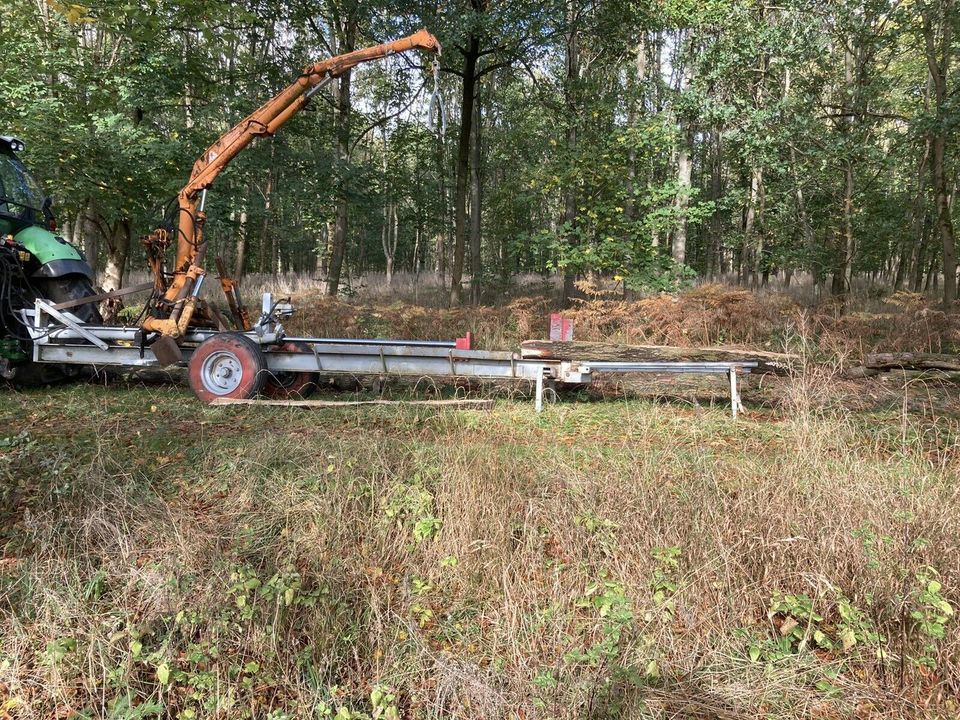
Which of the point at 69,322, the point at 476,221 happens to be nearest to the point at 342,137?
the point at 476,221

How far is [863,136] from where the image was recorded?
1473 centimetres

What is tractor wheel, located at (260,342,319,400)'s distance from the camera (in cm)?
689

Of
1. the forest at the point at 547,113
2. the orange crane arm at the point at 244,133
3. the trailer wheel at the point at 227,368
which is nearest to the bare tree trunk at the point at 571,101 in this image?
the forest at the point at 547,113

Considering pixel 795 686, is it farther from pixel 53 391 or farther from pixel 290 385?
pixel 53 391

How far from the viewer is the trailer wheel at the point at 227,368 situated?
6215 mm

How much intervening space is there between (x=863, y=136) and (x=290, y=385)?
1580 cm

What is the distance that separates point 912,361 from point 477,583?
261 inches

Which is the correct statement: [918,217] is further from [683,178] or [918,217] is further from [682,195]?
[682,195]

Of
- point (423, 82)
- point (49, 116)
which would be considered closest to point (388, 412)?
point (49, 116)

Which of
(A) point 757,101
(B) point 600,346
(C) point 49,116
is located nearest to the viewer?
(B) point 600,346

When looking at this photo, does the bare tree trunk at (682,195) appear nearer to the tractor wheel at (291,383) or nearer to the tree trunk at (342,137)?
the tree trunk at (342,137)

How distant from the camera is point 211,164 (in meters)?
6.93

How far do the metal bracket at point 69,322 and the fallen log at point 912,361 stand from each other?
936cm

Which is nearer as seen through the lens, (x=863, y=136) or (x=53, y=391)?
(x=53, y=391)
